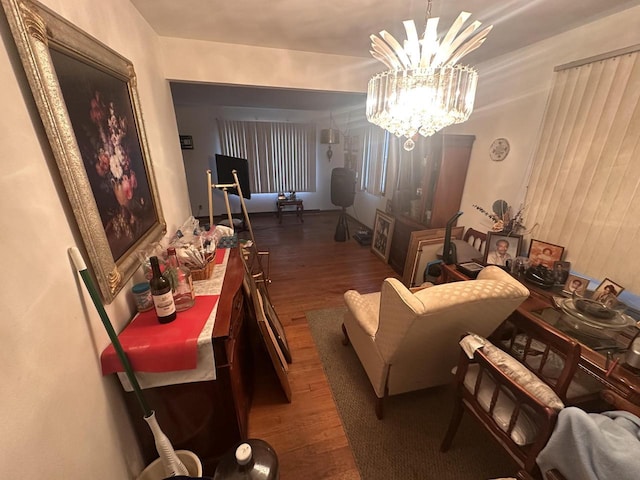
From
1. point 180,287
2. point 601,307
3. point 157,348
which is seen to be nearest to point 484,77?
point 601,307

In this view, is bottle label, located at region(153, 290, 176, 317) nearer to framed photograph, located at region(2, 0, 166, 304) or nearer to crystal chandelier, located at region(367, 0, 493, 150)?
framed photograph, located at region(2, 0, 166, 304)

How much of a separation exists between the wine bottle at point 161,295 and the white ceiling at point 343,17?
1592 millimetres

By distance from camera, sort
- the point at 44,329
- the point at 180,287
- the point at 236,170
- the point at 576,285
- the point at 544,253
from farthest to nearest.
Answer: the point at 236,170 < the point at 544,253 < the point at 576,285 < the point at 180,287 < the point at 44,329

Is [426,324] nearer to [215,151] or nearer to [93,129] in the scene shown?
Answer: [93,129]

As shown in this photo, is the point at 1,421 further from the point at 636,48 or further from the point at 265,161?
the point at 265,161

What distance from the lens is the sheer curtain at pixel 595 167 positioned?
143 cm

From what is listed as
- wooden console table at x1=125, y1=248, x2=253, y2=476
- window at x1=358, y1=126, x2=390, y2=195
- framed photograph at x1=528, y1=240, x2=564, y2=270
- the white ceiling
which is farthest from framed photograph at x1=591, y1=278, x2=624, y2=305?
window at x1=358, y1=126, x2=390, y2=195

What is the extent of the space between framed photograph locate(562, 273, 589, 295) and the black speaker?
3153 mm

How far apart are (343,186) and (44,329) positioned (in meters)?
4.05

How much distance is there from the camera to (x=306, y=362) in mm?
1919

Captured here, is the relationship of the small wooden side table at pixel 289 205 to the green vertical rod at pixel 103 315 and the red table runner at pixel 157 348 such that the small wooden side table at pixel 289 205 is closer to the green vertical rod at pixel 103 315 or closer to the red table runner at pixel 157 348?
the red table runner at pixel 157 348

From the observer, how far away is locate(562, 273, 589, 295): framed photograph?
1.54 metres

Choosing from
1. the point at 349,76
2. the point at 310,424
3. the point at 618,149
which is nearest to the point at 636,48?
the point at 618,149

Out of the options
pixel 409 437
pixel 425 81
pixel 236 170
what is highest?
pixel 425 81
